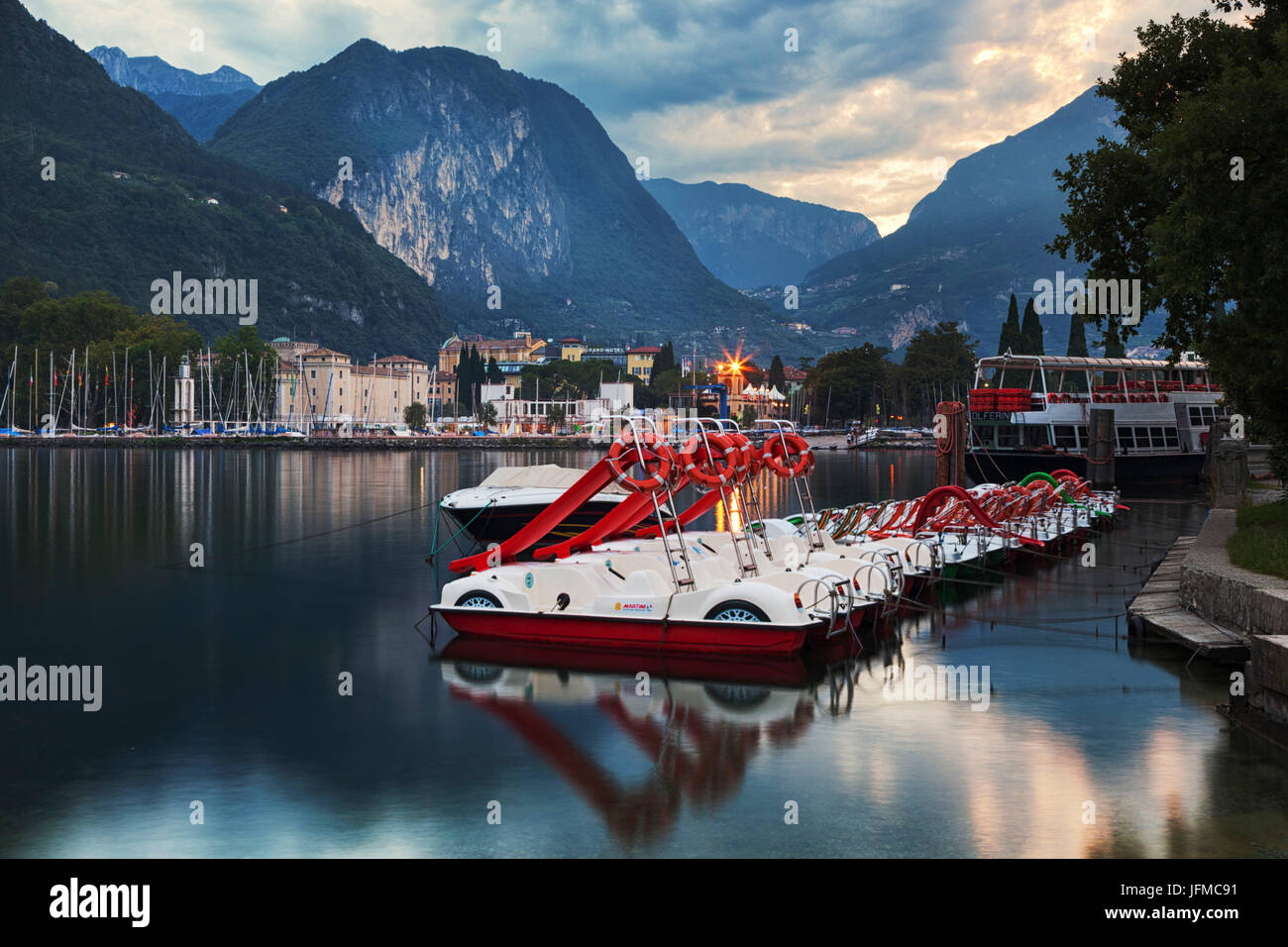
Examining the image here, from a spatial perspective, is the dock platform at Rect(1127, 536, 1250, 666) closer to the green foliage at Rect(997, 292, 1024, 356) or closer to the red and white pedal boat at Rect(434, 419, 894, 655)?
the red and white pedal boat at Rect(434, 419, 894, 655)

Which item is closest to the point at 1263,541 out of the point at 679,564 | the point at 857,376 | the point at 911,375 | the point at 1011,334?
the point at 679,564

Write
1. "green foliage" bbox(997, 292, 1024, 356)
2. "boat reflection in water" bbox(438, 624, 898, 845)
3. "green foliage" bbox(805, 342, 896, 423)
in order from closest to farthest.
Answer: "boat reflection in water" bbox(438, 624, 898, 845) → "green foliage" bbox(997, 292, 1024, 356) → "green foliage" bbox(805, 342, 896, 423)

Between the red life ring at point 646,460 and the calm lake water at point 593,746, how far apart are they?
3.40 m

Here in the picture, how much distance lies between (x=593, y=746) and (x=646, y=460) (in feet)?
22.0

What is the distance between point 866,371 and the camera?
18838cm

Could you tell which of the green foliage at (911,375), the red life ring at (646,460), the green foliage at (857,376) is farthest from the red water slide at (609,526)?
the green foliage at (857,376)

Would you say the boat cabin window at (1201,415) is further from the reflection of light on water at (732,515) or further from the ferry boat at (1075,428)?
the reflection of light on water at (732,515)

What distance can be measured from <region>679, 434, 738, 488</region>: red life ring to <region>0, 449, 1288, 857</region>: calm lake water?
400cm

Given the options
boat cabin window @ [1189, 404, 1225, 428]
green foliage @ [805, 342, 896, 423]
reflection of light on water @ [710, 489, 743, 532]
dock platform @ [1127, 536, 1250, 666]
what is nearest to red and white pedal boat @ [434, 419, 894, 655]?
reflection of light on water @ [710, 489, 743, 532]

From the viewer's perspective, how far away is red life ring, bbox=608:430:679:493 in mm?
20469

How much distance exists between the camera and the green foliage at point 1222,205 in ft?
62.8

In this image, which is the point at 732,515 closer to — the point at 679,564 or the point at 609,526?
the point at 609,526
